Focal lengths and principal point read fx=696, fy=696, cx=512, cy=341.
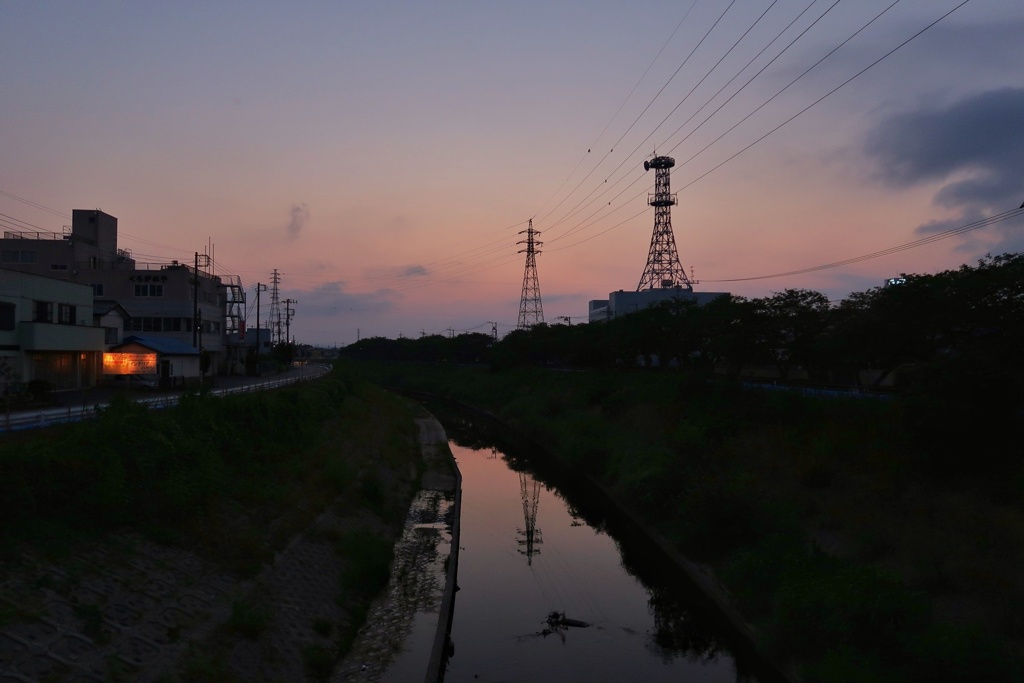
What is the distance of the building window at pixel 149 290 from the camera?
6394 cm

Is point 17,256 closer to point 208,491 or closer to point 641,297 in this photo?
point 208,491

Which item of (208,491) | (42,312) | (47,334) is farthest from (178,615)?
(42,312)

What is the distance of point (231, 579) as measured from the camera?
53.7ft

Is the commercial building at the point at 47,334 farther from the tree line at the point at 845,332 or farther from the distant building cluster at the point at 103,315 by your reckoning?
the tree line at the point at 845,332

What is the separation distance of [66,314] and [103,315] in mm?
9349

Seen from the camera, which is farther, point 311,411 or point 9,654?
point 311,411

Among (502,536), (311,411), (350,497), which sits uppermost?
(311,411)

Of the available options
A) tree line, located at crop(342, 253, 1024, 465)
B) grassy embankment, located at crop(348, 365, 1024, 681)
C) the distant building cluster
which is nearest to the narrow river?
grassy embankment, located at crop(348, 365, 1024, 681)

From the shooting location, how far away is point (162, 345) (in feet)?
164

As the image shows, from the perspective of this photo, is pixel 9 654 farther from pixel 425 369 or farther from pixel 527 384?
pixel 425 369

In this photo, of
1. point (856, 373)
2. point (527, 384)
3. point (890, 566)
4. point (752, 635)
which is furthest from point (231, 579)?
point (527, 384)

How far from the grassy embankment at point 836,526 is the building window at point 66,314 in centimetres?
3088

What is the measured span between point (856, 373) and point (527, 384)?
38056 millimetres

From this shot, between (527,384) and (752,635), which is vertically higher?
(527,384)
